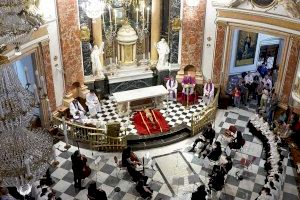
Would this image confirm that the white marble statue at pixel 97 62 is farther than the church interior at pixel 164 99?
Yes

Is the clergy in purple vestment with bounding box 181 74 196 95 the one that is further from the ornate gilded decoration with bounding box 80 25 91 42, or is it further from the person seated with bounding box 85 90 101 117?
the ornate gilded decoration with bounding box 80 25 91 42

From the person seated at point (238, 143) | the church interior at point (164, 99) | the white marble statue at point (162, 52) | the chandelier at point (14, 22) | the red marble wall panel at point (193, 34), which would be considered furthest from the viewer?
the white marble statue at point (162, 52)

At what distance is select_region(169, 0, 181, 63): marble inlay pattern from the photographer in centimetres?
1580

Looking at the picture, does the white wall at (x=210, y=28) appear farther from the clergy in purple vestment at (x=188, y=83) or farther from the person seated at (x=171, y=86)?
the person seated at (x=171, y=86)

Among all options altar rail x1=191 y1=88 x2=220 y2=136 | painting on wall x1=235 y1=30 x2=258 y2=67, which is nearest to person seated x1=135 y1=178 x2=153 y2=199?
altar rail x1=191 y1=88 x2=220 y2=136

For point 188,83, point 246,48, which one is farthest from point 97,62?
point 246,48

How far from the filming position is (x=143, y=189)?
1116 cm

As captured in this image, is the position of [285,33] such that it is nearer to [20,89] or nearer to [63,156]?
[63,156]

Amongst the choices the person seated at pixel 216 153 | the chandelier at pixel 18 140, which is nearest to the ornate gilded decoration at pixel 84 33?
the person seated at pixel 216 153

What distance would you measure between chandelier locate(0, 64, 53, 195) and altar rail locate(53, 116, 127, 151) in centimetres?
715

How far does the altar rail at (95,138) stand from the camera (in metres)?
13.5

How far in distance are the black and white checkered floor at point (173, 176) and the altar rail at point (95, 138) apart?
0.25m

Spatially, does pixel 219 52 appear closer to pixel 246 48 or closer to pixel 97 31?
pixel 246 48

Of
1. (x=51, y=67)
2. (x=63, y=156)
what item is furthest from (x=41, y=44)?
(x=63, y=156)
